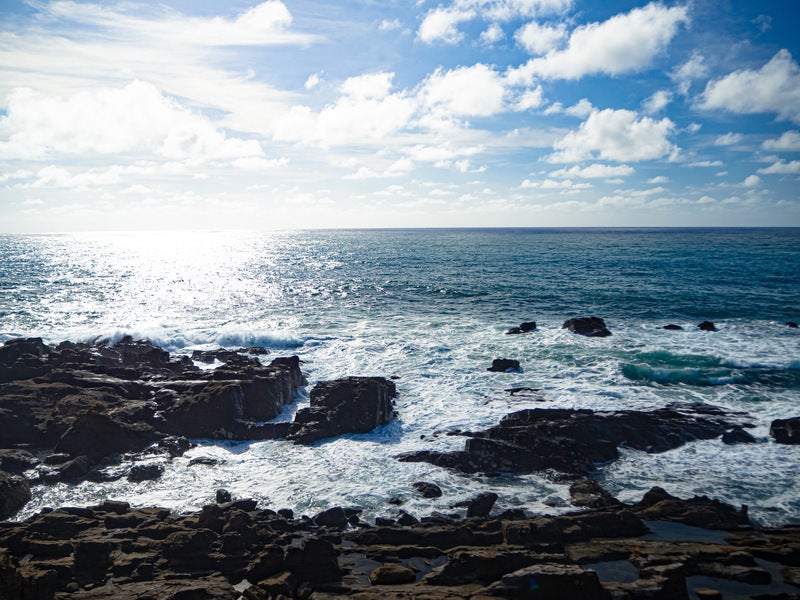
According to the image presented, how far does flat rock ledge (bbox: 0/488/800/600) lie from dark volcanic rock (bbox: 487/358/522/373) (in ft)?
50.2

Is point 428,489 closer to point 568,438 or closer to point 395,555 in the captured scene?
point 395,555

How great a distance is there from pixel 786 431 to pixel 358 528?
Answer: 758 inches

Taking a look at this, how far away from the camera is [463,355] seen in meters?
36.4

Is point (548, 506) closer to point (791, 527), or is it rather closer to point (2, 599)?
point (791, 527)

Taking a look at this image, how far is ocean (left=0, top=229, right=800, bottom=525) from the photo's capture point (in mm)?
19531

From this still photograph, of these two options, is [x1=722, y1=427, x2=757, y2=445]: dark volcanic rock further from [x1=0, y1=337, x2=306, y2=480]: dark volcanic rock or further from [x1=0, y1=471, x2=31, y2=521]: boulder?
[x1=0, y1=471, x2=31, y2=521]: boulder

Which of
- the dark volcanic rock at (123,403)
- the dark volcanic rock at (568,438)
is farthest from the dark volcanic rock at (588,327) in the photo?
the dark volcanic rock at (123,403)

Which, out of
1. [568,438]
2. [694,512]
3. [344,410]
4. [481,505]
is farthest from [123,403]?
[694,512]

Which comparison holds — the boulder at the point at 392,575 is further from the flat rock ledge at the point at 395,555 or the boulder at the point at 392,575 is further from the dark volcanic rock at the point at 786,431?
the dark volcanic rock at the point at 786,431

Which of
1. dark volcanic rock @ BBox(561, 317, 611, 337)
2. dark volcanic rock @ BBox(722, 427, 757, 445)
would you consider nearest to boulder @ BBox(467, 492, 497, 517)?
dark volcanic rock @ BBox(722, 427, 757, 445)

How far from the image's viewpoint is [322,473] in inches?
827

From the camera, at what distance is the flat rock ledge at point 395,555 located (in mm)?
12711

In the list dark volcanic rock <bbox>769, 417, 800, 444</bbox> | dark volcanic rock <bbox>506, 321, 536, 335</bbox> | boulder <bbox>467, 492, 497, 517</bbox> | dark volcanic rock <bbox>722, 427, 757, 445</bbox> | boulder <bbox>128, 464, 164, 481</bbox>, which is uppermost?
dark volcanic rock <bbox>506, 321, 536, 335</bbox>

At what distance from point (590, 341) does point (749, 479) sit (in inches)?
766
